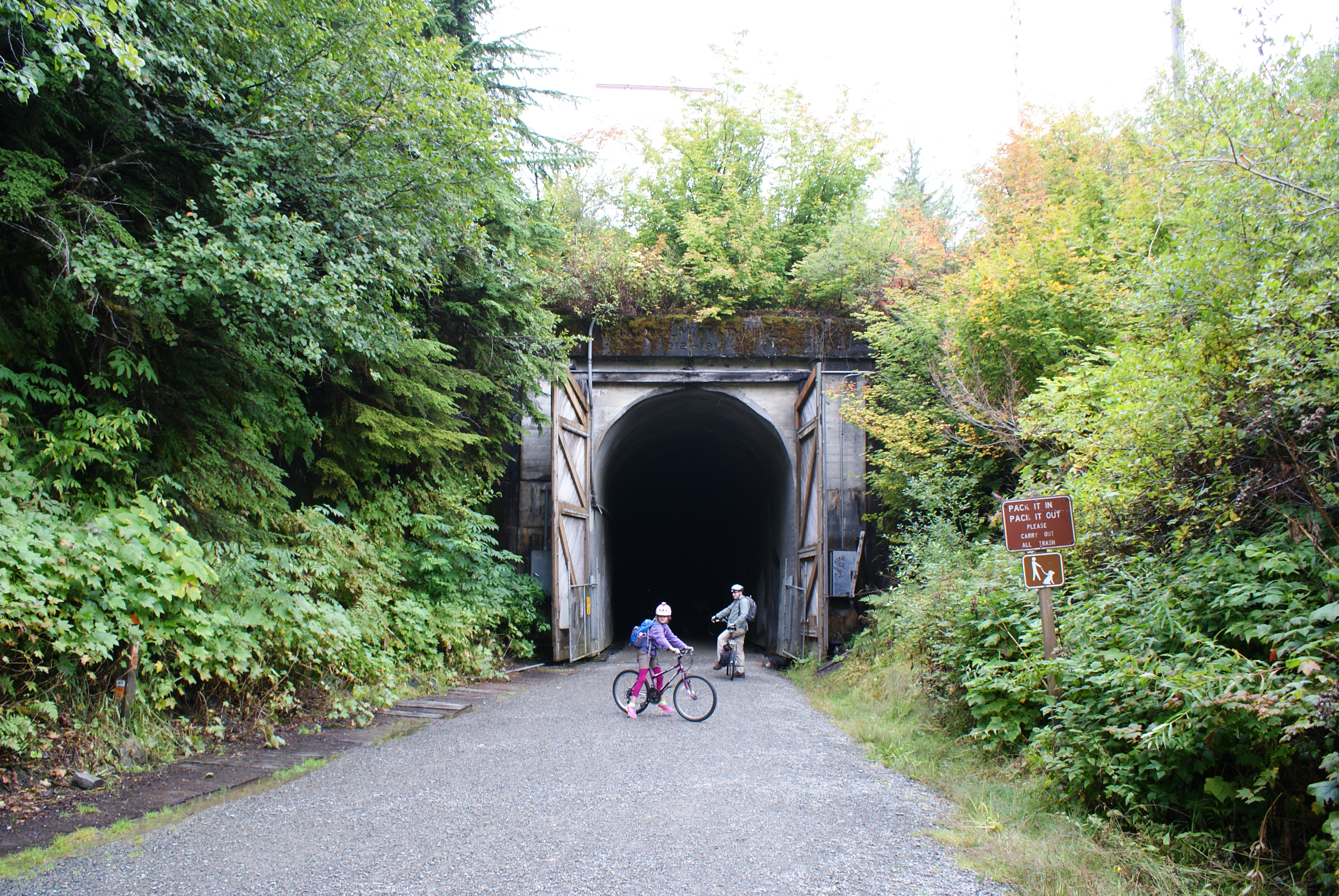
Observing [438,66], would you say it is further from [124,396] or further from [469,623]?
[469,623]

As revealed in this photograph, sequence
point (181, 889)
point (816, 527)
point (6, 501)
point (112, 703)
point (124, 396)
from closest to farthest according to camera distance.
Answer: point (181, 889) < point (6, 501) < point (112, 703) < point (124, 396) < point (816, 527)

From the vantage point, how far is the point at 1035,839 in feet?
13.4

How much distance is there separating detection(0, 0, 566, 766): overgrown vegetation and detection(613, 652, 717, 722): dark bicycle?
2.39 m

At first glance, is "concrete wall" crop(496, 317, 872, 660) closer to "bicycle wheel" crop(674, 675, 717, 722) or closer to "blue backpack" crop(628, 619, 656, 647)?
"blue backpack" crop(628, 619, 656, 647)

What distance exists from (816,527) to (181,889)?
10.4m

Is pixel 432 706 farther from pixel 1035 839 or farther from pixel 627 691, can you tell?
pixel 1035 839

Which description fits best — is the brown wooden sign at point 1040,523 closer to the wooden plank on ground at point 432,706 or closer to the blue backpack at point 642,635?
the blue backpack at point 642,635

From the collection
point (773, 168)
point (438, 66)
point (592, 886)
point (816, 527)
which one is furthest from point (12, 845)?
point (773, 168)

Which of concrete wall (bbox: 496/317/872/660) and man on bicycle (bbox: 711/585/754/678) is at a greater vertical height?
concrete wall (bbox: 496/317/872/660)

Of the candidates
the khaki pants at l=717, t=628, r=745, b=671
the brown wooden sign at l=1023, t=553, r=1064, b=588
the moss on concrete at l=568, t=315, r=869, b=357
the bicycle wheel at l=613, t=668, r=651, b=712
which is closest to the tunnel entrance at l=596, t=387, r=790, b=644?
the moss on concrete at l=568, t=315, r=869, b=357

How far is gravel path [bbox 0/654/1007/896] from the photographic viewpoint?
356 centimetres

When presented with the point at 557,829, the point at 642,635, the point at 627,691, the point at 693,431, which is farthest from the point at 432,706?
the point at 693,431

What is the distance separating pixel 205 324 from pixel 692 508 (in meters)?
23.3

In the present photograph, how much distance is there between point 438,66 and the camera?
23.0 feet
